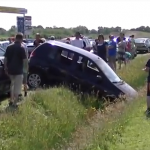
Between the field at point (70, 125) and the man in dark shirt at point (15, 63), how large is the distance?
46cm

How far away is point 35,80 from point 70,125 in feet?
14.1

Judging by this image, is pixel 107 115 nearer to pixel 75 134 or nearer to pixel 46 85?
pixel 75 134

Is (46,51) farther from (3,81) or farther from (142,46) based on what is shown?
(142,46)

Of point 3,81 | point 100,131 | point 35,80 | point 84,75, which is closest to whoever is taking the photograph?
point 100,131

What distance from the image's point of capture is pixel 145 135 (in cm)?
837

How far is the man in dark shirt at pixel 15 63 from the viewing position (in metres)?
10.9

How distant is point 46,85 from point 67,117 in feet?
11.3

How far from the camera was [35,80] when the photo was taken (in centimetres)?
1366

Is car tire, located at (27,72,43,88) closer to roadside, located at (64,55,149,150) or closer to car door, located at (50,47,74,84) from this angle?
car door, located at (50,47,74,84)

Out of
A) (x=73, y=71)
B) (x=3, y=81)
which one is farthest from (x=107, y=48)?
(x=3, y=81)

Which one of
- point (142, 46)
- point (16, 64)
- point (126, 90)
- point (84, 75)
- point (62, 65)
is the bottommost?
point (126, 90)

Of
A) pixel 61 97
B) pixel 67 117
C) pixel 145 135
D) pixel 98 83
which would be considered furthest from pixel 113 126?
pixel 98 83

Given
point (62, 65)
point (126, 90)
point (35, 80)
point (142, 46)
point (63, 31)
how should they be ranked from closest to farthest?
point (126, 90) < point (62, 65) < point (35, 80) < point (142, 46) < point (63, 31)

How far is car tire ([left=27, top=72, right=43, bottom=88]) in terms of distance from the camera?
1354cm
